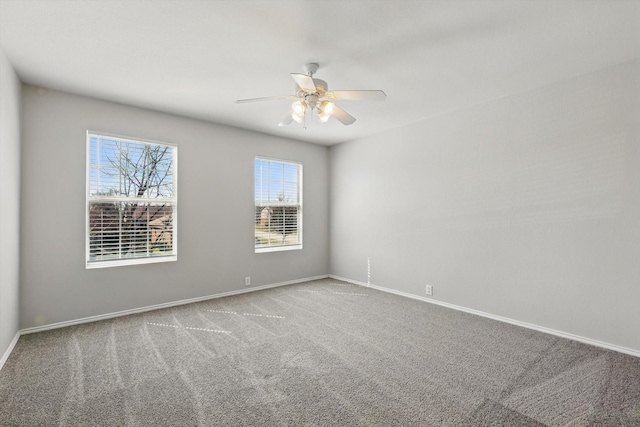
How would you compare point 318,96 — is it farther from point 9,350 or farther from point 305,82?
point 9,350

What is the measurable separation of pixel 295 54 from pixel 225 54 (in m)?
0.60

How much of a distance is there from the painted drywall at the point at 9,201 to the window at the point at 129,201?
634mm

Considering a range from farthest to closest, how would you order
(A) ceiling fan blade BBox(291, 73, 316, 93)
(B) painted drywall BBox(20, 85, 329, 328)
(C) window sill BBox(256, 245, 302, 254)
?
1. (C) window sill BBox(256, 245, 302, 254)
2. (B) painted drywall BBox(20, 85, 329, 328)
3. (A) ceiling fan blade BBox(291, 73, 316, 93)

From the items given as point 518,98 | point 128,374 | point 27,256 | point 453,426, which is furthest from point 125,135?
point 518,98

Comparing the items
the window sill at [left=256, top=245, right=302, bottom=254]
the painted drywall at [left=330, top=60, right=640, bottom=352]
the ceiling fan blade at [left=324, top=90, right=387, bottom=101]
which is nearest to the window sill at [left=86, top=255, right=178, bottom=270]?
the window sill at [left=256, top=245, right=302, bottom=254]

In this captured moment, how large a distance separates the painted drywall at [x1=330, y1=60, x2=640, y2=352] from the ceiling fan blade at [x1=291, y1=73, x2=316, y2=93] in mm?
2424

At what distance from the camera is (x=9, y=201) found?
2.70 m

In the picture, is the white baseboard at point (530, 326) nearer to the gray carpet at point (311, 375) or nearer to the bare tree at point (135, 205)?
the gray carpet at point (311, 375)

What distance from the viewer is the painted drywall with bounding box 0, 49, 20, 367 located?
2502 millimetres

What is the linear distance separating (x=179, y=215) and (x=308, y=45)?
9.36 ft

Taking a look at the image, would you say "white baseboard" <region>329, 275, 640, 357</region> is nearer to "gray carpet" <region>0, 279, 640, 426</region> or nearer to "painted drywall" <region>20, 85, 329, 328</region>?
"gray carpet" <region>0, 279, 640, 426</region>

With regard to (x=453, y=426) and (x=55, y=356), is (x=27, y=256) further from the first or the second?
(x=453, y=426)

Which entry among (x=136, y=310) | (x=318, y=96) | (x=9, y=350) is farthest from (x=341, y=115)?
(x=9, y=350)

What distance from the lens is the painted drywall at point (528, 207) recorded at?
2.75 meters
